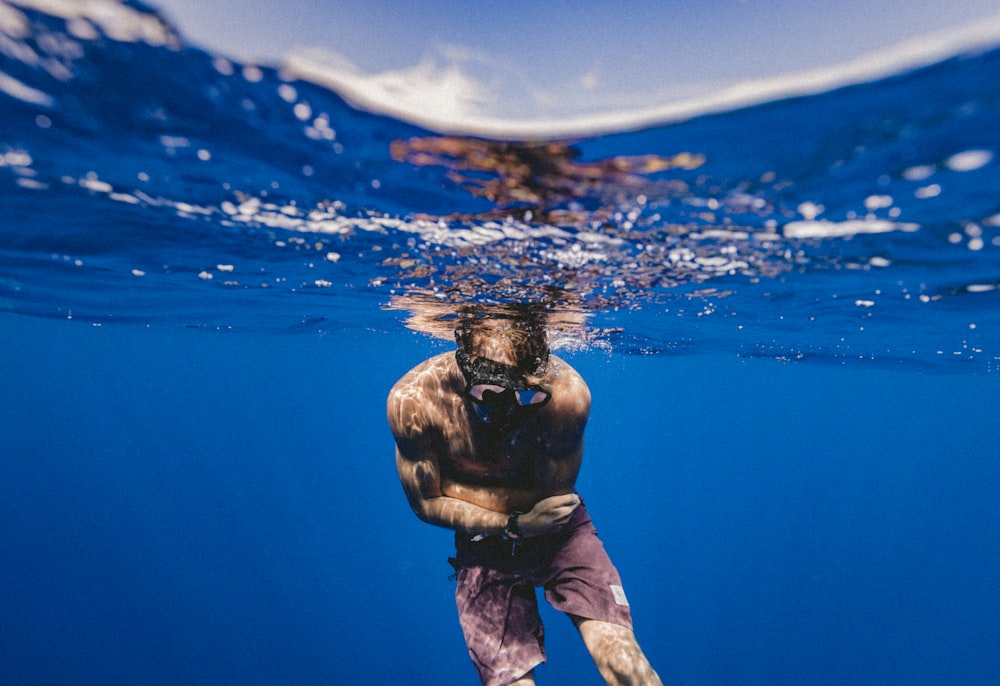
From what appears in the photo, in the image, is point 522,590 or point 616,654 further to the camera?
point 522,590

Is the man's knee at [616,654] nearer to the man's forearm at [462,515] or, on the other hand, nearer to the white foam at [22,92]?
the man's forearm at [462,515]

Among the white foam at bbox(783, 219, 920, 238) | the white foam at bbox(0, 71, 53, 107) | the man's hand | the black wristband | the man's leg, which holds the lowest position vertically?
the man's leg

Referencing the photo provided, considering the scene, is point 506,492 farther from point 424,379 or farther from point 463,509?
point 424,379

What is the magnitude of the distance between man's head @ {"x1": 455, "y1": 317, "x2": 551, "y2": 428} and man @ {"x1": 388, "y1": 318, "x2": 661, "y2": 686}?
0.01 metres

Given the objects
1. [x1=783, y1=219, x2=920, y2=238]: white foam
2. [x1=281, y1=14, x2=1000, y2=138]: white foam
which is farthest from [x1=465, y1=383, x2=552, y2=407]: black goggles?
[x1=783, y1=219, x2=920, y2=238]: white foam

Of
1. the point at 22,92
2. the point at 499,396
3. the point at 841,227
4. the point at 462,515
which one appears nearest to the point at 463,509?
the point at 462,515

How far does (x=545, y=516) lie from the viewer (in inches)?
171

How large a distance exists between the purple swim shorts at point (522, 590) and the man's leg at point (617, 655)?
0.10 m

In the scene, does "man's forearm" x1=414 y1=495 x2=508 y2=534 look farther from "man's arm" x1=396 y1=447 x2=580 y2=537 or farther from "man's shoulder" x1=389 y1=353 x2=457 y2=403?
"man's shoulder" x1=389 y1=353 x2=457 y2=403

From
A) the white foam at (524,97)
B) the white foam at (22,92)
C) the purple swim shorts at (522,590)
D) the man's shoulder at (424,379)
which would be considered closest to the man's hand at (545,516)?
the purple swim shorts at (522,590)

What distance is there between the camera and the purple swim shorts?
447 cm

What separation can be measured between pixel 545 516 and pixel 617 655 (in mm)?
1213

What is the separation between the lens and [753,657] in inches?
1518

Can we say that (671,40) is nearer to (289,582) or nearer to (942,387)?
(942,387)
